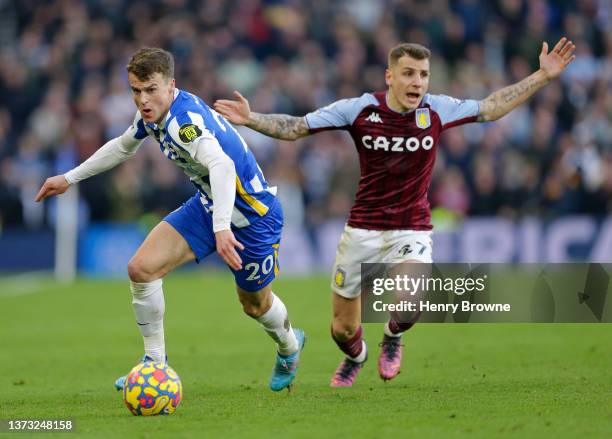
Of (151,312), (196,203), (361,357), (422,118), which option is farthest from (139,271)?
(422,118)

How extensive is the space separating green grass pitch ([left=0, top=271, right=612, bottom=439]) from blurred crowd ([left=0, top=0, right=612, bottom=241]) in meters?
5.13

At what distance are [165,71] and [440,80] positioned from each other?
14.8 meters

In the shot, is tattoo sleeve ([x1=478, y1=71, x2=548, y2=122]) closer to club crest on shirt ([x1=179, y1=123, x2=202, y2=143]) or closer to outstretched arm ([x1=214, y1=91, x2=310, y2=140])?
outstretched arm ([x1=214, y1=91, x2=310, y2=140])

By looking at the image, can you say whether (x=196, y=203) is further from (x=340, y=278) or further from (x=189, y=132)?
(x=340, y=278)

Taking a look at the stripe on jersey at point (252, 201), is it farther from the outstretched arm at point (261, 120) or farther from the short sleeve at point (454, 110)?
the short sleeve at point (454, 110)

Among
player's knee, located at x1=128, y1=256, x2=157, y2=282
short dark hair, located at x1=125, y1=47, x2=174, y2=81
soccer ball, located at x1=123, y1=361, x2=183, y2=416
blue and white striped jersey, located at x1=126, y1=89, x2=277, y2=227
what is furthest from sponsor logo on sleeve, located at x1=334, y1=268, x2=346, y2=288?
short dark hair, located at x1=125, y1=47, x2=174, y2=81

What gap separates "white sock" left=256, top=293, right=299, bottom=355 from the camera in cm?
886

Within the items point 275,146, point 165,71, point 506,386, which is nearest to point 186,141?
point 165,71

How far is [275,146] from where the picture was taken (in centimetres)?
2192

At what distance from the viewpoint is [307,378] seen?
32.1ft

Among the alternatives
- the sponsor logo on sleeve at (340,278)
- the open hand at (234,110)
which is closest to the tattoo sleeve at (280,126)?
the open hand at (234,110)

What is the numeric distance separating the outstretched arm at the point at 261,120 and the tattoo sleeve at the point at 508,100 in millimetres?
1413

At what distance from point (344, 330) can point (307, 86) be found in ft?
44.3

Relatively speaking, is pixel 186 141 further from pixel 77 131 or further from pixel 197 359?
pixel 77 131
